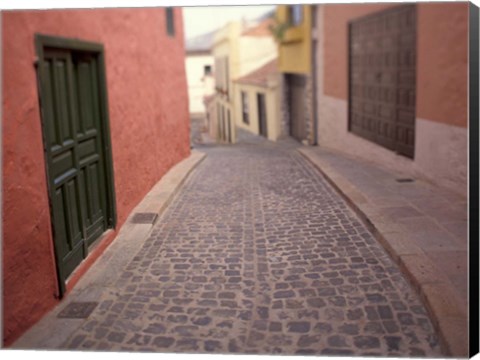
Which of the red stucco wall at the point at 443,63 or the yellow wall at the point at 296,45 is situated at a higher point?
the yellow wall at the point at 296,45

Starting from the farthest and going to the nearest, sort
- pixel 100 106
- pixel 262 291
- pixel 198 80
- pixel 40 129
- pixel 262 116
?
1. pixel 198 80
2. pixel 262 116
3. pixel 100 106
4. pixel 262 291
5. pixel 40 129

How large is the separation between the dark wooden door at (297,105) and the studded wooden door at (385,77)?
18.7 ft

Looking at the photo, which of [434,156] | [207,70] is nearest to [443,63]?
[434,156]

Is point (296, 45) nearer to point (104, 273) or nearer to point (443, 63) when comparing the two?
point (443, 63)

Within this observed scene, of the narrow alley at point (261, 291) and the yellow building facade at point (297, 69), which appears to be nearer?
the narrow alley at point (261, 291)

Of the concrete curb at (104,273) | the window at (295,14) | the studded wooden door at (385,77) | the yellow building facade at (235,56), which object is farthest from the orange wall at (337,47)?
the yellow building facade at (235,56)

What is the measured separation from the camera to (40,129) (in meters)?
3.88

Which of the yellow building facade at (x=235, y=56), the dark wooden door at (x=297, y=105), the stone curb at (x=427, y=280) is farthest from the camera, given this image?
the yellow building facade at (x=235, y=56)

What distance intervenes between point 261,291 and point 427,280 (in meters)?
1.28

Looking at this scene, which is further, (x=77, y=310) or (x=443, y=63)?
(x=443, y=63)

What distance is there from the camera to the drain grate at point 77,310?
4.02m

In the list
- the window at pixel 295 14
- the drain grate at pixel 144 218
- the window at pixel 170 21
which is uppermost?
the window at pixel 295 14

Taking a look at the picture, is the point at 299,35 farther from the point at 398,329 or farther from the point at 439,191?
the point at 398,329

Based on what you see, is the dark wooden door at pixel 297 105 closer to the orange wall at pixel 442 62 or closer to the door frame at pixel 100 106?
the orange wall at pixel 442 62
